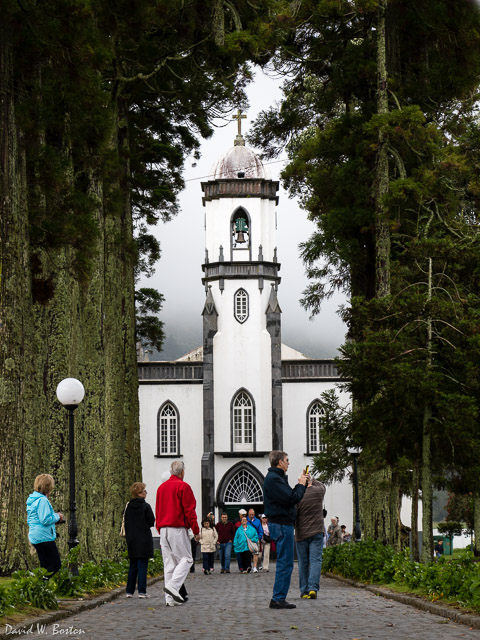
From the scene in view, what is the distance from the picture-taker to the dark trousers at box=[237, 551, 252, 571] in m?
26.2

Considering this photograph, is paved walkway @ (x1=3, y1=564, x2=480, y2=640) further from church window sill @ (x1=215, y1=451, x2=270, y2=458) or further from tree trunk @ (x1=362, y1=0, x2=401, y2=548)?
church window sill @ (x1=215, y1=451, x2=270, y2=458)

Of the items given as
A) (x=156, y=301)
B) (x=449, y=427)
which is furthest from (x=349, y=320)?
(x=156, y=301)

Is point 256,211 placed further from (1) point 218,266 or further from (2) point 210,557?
(2) point 210,557

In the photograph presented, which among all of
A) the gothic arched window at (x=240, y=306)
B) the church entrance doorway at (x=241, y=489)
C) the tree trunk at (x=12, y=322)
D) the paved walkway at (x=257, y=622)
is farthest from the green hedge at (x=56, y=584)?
the gothic arched window at (x=240, y=306)

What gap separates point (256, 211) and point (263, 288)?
4036mm

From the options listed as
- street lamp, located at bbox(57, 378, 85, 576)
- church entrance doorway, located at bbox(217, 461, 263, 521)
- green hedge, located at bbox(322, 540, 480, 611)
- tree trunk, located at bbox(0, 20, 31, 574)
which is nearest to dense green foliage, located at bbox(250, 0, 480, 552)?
green hedge, located at bbox(322, 540, 480, 611)

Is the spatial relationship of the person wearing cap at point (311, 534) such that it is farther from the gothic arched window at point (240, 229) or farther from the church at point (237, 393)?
the gothic arched window at point (240, 229)

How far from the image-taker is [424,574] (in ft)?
42.2

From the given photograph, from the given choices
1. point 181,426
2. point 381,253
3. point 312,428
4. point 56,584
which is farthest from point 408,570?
point 181,426

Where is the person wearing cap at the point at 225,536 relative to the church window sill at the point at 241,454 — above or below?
below

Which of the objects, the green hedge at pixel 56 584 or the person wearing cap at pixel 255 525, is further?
the person wearing cap at pixel 255 525

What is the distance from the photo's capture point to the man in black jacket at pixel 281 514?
36.3 feet

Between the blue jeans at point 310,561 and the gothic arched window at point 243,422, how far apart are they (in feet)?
123

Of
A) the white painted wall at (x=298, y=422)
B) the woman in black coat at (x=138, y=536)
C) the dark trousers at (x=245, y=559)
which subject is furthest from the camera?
the white painted wall at (x=298, y=422)
